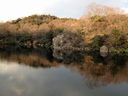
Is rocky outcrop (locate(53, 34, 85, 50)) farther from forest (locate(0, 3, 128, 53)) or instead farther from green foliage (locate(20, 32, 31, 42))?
green foliage (locate(20, 32, 31, 42))

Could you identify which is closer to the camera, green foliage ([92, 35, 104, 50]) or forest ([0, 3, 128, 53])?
forest ([0, 3, 128, 53])

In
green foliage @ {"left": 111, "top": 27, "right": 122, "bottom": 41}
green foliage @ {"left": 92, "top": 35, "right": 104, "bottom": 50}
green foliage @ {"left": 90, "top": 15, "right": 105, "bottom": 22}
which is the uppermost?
green foliage @ {"left": 90, "top": 15, "right": 105, "bottom": 22}

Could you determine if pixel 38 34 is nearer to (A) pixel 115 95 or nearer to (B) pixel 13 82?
(B) pixel 13 82

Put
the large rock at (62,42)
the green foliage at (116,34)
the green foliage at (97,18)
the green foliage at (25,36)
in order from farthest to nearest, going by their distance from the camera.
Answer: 1. the green foliage at (25,36)
2. the green foliage at (97,18)
3. the large rock at (62,42)
4. the green foliage at (116,34)

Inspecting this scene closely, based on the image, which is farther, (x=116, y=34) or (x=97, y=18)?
(x=97, y=18)

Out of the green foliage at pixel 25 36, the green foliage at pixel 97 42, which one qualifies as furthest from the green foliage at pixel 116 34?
the green foliage at pixel 25 36

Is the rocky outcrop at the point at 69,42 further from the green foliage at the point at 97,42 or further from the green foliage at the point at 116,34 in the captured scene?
the green foliage at the point at 116,34

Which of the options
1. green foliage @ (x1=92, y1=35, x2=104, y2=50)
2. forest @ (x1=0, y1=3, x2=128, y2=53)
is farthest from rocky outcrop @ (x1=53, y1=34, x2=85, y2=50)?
green foliage @ (x1=92, y1=35, x2=104, y2=50)

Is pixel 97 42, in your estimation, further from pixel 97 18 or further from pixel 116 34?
pixel 97 18

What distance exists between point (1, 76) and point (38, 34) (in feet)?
102

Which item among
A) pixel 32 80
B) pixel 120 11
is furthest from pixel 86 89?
pixel 120 11

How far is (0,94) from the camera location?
594 centimetres

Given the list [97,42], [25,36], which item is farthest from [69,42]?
[25,36]

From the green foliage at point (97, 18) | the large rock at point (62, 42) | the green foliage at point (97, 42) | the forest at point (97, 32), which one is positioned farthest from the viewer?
the green foliage at point (97, 18)
